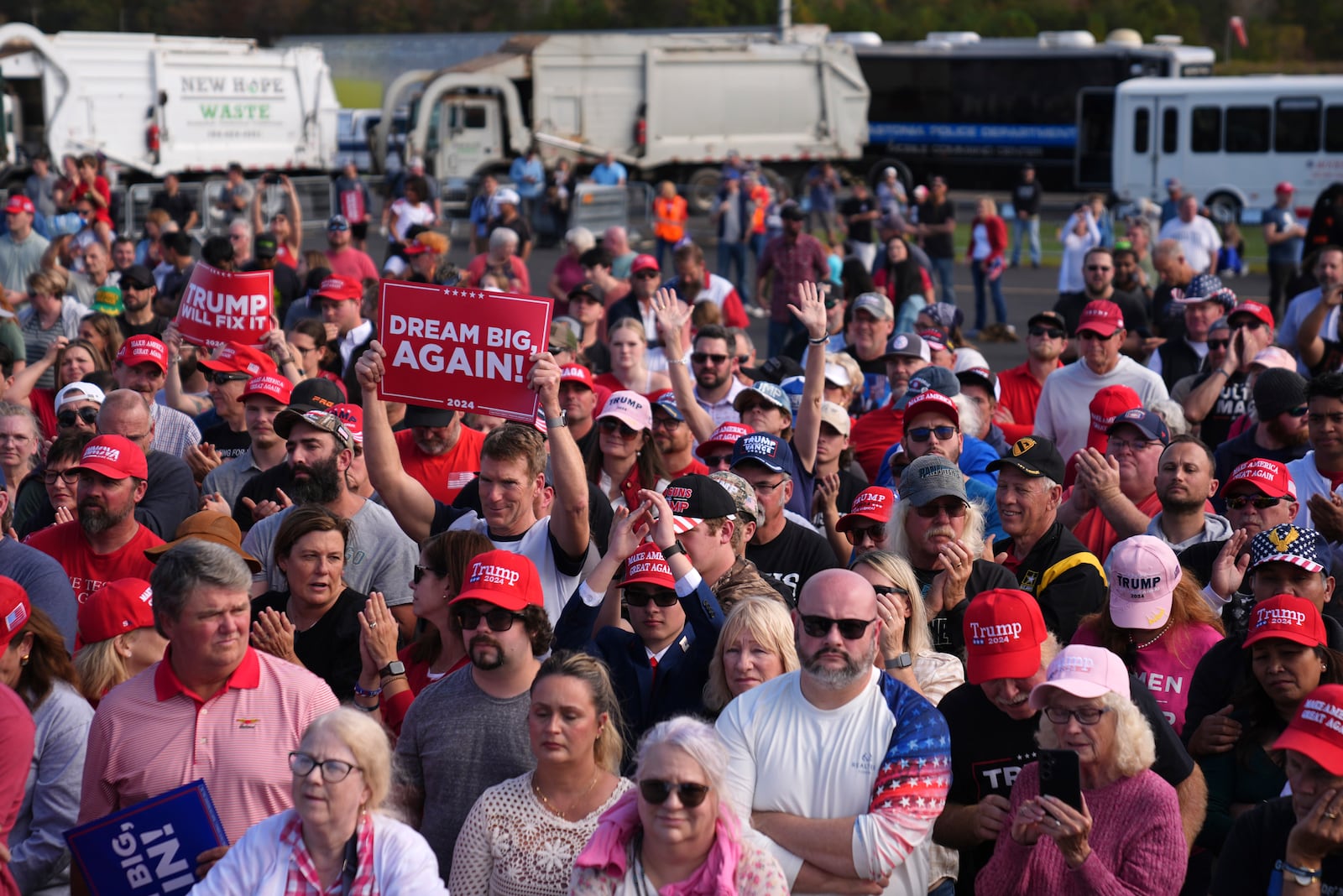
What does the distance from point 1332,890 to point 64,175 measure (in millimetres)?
23594

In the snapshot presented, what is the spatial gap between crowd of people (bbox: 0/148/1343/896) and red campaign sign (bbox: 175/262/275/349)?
0.14 meters

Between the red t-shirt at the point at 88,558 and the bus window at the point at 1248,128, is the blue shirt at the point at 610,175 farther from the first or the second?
the red t-shirt at the point at 88,558

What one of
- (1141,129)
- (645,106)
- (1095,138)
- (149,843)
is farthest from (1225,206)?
(149,843)

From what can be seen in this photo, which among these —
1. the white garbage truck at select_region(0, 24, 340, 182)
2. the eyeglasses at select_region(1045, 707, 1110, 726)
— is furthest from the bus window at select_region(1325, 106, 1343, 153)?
the eyeglasses at select_region(1045, 707, 1110, 726)

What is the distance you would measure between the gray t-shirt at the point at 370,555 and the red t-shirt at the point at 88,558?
447 millimetres

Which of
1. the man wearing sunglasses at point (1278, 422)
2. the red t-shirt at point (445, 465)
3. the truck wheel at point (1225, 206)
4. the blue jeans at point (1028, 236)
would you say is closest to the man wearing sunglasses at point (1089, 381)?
the man wearing sunglasses at point (1278, 422)

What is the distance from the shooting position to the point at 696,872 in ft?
13.9

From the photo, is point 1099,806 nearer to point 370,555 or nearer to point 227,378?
point 370,555

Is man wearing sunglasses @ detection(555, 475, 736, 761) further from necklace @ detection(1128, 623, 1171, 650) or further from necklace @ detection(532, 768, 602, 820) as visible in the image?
necklace @ detection(1128, 623, 1171, 650)

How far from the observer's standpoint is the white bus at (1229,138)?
107 feet

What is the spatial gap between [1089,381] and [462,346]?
4178mm

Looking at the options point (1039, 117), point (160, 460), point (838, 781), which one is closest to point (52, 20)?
point (1039, 117)

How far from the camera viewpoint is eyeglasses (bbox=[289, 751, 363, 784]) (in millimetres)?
4219

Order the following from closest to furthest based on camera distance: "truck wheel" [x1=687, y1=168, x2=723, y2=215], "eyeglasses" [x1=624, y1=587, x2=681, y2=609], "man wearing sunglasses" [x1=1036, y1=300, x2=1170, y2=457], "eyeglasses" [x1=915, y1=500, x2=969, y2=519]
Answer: "eyeglasses" [x1=624, y1=587, x2=681, y2=609] → "eyeglasses" [x1=915, y1=500, x2=969, y2=519] → "man wearing sunglasses" [x1=1036, y1=300, x2=1170, y2=457] → "truck wheel" [x1=687, y1=168, x2=723, y2=215]
